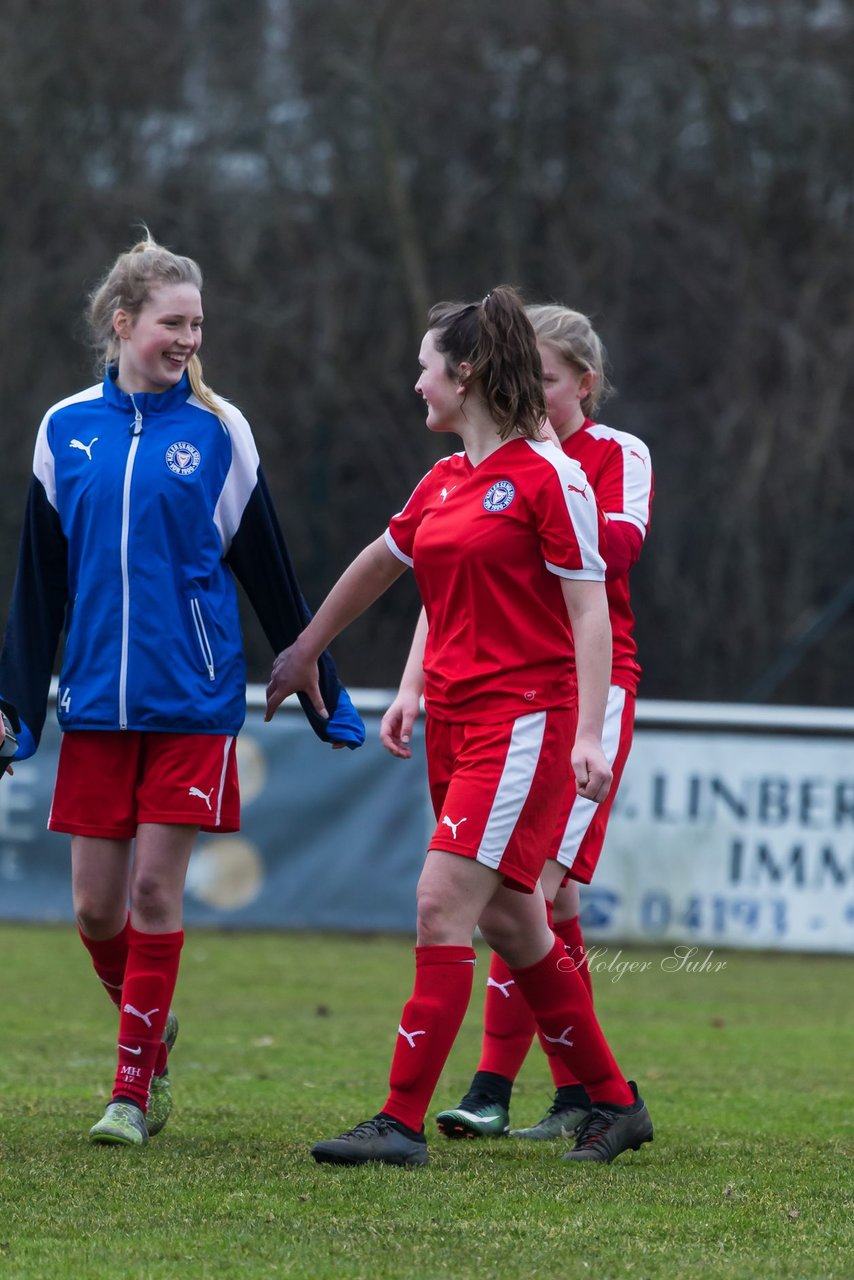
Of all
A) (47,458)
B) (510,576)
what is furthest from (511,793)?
(47,458)

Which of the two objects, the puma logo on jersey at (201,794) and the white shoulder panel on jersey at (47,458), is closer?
the puma logo on jersey at (201,794)

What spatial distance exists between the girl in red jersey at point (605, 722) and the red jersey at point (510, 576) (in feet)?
1.62

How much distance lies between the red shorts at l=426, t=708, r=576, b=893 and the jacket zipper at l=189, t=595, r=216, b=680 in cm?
67

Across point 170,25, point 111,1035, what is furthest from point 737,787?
A: point 170,25

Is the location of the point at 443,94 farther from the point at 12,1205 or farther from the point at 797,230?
the point at 12,1205

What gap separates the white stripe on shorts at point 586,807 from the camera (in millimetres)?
4688

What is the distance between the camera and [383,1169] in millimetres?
3900

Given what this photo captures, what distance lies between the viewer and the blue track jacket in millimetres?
4359

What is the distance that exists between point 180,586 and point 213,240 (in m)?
13.1

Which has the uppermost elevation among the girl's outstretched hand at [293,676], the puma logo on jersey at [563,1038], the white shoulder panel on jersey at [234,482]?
the white shoulder panel on jersey at [234,482]

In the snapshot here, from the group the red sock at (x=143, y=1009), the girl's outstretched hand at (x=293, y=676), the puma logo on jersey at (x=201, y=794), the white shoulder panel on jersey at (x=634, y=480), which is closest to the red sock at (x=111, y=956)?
the red sock at (x=143, y=1009)

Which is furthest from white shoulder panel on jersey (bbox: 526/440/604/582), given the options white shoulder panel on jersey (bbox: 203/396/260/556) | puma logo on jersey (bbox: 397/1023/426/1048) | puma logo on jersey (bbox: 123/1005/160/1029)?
puma logo on jersey (bbox: 123/1005/160/1029)

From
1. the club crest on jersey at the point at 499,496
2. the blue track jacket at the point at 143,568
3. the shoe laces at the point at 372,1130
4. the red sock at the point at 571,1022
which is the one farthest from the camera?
the blue track jacket at the point at 143,568

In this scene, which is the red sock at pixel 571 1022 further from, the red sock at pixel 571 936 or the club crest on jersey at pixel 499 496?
the club crest on jersey at pixel 499 496
